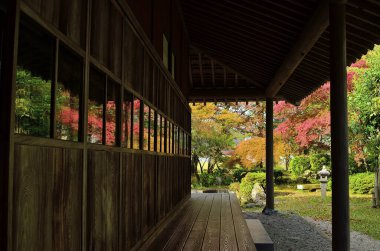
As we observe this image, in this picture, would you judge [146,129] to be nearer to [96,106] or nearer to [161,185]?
[161,185]

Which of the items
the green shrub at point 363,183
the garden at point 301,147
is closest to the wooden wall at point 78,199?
the garden at point 301,147

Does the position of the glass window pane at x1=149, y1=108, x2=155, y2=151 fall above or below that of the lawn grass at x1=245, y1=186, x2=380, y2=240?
above

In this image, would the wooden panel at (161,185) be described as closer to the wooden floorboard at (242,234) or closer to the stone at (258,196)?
the wooden floorboard at (242,234)

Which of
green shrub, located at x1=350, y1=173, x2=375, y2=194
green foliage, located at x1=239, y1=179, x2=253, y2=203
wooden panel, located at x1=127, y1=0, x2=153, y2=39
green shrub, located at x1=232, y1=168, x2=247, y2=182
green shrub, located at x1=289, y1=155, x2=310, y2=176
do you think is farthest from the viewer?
green shrub, located at x1=232, y1=168, x2=247, y2=182

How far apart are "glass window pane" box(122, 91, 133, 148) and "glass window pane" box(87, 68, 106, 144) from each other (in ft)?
1.83

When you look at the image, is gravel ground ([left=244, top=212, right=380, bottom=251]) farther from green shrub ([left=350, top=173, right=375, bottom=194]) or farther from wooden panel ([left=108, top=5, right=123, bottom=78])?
green shrub ([left=350, top=173, right=375, bottom=194])

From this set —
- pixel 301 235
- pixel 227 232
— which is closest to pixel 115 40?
pixel 227 232

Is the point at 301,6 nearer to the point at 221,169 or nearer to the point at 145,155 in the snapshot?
the point at 145,155

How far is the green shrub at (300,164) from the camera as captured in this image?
17297mm

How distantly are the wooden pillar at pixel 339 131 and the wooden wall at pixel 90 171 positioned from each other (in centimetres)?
175

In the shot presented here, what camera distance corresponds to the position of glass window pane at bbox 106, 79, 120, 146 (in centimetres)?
239

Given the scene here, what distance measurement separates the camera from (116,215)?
2.48 m

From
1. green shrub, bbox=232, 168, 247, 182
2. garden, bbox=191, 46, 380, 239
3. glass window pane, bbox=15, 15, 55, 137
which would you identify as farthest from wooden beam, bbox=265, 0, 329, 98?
green shrub, bbox=232, 168, 247, 182

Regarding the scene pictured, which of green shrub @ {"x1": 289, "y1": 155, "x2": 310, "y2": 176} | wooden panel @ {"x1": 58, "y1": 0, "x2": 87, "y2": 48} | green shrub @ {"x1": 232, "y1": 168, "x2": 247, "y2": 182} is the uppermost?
wooden panel @ {"x1": 58, "y1": 0, "x2": 87, "y2": 48}
